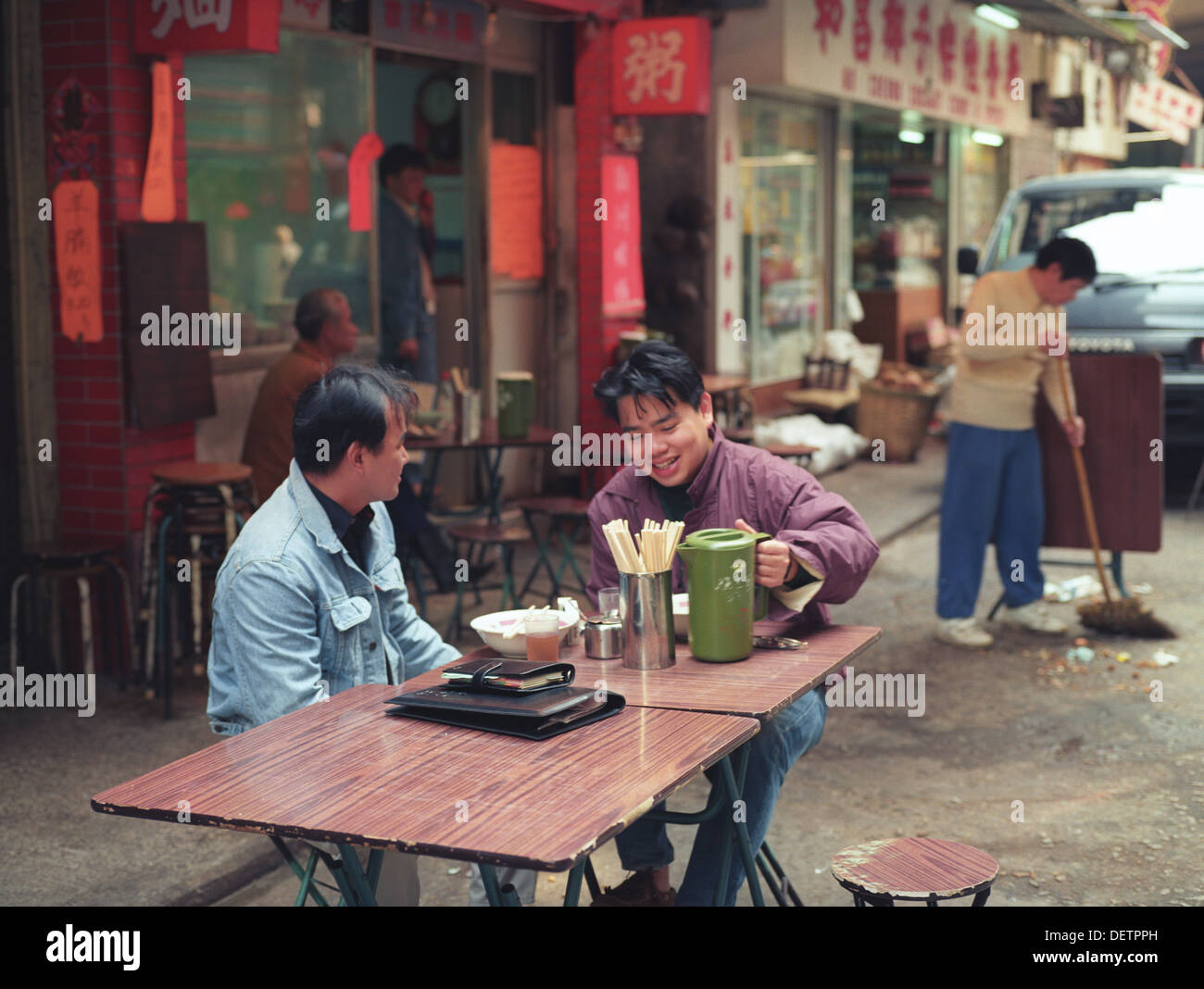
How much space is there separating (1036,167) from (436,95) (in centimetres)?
1284

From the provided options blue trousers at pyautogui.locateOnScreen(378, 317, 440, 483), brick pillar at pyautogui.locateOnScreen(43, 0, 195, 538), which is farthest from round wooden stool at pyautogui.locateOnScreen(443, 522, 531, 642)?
blue trousers at pyautogui.locateOnScreen(378, 317, 440, 483)

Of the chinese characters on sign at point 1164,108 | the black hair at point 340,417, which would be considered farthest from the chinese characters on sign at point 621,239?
the chinese characters on sign at point 1164,108

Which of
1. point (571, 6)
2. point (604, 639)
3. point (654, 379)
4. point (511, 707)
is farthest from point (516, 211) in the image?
point (511, 707)

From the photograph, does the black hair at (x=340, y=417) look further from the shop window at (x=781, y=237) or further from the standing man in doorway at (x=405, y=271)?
the shop window at (x=781, y=237)

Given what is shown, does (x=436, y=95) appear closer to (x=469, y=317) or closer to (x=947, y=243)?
(x=469, y=317)

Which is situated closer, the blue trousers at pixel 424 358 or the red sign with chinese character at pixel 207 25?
the red sign with chinese character at pixel 207 25

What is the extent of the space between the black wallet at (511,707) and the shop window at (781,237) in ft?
32.0

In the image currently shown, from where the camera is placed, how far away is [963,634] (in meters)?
7.23

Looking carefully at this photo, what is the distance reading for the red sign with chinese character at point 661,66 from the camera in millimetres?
8969

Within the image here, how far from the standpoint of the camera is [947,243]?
679 inches

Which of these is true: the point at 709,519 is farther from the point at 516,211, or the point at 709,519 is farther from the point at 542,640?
the point at 516,211

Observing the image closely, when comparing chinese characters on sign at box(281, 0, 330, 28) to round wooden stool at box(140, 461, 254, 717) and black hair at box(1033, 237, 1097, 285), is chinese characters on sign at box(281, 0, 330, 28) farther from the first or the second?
black hair at box(1033, 237, 1097, 285)

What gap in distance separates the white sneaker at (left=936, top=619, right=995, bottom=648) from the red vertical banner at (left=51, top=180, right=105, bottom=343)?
4.16 meters

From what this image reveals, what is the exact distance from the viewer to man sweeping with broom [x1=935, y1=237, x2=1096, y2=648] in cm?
708
